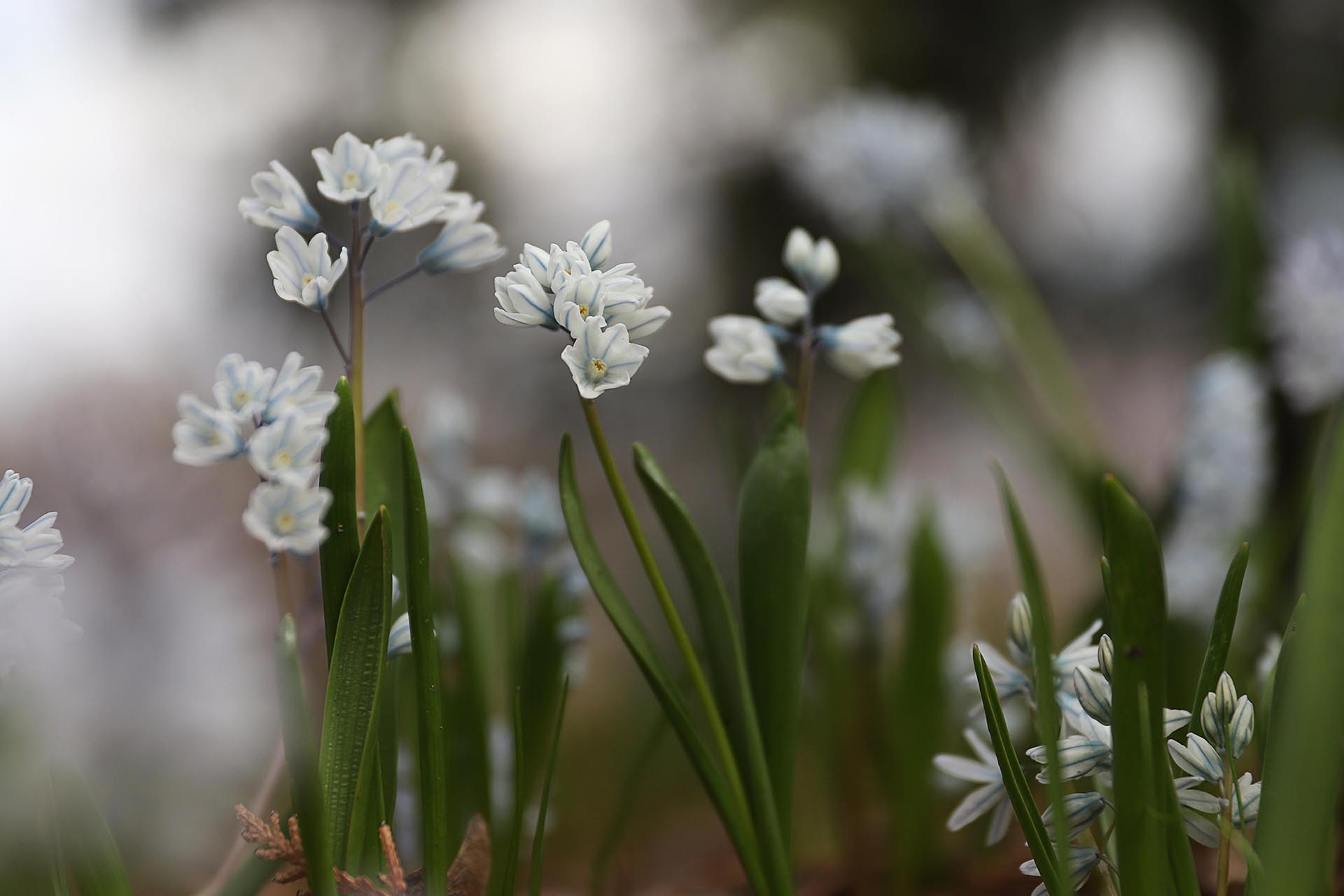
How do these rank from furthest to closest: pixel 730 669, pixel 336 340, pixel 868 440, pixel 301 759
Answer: pixel 868 440 → pixel 730 669 → pixel 336 340 → pixel 301 759

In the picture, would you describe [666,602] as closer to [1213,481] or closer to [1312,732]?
[1312,732]

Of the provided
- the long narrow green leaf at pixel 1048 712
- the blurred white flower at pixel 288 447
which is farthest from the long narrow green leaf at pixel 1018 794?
the blurred white flower at pixel 288 447

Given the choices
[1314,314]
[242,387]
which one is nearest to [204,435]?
[242,387]

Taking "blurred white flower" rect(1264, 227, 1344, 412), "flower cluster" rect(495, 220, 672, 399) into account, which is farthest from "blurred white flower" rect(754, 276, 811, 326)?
"blurred white flower" rect(1264, 227, 1344, 412)

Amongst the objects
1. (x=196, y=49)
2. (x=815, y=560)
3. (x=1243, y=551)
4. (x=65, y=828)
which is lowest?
(x=815, y=560)

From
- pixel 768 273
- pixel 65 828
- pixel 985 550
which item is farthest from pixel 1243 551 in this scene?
pixel 768 273

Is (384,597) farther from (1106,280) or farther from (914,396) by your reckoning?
(914,396)
